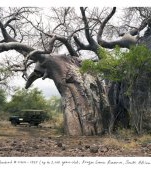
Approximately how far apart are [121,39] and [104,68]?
3629 mm

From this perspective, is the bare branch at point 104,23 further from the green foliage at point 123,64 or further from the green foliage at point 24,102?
the green foliage at point 24,102

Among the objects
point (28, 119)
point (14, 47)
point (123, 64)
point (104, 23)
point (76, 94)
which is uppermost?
point (104, 23)

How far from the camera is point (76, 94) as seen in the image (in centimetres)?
1313

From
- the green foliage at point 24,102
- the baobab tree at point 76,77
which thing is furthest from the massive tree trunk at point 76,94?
the green foliage at point 24,102

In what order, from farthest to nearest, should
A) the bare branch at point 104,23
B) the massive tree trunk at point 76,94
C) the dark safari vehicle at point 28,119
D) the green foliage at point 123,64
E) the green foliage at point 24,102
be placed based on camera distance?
1. the green foliage at point 24,102
2. the dark safari vehicle at point 28,119
3. the bare branch at point 104,23
4. the massive tree trunk at point 76,94
5. the green foliage at point 123,64

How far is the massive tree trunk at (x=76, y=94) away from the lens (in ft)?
42.2

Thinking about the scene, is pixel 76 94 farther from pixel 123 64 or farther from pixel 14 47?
pixel 14 47

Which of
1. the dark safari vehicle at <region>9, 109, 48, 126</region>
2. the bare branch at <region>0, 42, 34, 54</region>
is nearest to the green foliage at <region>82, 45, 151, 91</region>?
the bare branch at <region>0, 42, 34, 54</region>

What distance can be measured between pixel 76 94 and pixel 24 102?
1285 centimetres

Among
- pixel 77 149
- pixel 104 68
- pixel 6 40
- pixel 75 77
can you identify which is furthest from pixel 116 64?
pixel 6 40

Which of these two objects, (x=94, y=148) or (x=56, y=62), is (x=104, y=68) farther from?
(x=94, y=148)

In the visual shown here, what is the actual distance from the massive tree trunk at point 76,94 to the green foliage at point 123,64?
1.12m

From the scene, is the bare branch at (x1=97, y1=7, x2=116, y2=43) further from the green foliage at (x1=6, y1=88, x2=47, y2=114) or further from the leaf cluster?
the green foliage at (x1=6, y1=88, x2=47, y2=114)

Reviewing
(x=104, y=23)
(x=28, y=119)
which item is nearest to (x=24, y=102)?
(x=28, y=119)
